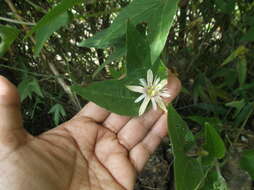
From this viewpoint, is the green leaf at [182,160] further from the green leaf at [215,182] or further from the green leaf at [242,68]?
the green leaf at [242,68]

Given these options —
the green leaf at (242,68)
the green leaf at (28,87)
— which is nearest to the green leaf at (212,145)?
the green leaf at (242,68)

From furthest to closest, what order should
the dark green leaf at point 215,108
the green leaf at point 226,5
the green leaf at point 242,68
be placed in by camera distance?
the dark green leaf at point 215,108 < the green leaf at point 242,68 < the green leaf at point 226,5

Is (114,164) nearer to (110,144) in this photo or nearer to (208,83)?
(110,144)

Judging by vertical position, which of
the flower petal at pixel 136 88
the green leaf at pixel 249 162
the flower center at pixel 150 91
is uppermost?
the flower petal at pixel 136 88

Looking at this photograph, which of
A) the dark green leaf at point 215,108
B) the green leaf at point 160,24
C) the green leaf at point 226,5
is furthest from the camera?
the dark green leaf at point 215,108

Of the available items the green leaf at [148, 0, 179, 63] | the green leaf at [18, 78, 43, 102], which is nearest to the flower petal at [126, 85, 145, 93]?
the green leaf at [148, 0, 179, 63]
